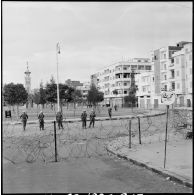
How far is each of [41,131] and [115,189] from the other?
949 cm

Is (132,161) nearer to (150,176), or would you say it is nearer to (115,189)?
(150,176)

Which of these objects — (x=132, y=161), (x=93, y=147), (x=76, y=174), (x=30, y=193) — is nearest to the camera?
(x=30, y=193)

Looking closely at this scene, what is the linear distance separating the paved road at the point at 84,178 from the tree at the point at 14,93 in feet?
5.17

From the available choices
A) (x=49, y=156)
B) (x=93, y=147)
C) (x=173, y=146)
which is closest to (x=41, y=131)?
(x=93, y=147)

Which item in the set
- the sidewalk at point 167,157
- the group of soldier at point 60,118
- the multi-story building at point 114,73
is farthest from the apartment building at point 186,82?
the group of soldier at point 60,118

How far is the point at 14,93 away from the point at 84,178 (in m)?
2.28

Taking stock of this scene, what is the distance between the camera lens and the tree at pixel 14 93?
18.6 ft

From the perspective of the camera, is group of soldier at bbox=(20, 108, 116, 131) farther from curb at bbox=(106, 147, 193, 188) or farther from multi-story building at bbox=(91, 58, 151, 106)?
curb at bbox=(106, 147, 193, 188)

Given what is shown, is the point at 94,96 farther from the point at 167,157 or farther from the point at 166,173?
the point at 166,173

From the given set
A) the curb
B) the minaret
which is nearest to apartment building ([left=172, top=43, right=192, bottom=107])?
the curb

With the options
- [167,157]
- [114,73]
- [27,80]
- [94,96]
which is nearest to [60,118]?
[167,157]

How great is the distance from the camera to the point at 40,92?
7.47 meters

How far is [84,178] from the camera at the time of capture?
6648 millimetres

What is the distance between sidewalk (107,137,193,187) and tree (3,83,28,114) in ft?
10.8
